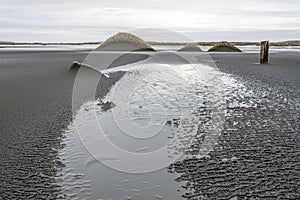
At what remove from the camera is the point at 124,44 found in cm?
5397

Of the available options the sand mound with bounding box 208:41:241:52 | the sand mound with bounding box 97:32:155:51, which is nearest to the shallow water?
the sand mound with bounding box 208:41:241:52

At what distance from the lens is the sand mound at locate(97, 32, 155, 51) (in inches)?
2103

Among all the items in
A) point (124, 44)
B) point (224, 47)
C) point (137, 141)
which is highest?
point (124, 44)

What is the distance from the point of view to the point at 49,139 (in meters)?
A: 6.69

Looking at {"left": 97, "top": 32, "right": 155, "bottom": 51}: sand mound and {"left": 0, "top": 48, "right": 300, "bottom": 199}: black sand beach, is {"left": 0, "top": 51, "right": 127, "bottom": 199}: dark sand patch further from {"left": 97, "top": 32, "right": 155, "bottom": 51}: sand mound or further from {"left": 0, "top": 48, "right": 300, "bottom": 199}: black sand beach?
{"left": 97, "top": 32, "right": 155, "bottom": 51}: sand mound

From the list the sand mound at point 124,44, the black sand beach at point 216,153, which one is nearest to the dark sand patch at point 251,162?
the black sand beach at point 216,153

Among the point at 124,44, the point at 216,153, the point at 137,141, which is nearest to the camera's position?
the point at 216,153

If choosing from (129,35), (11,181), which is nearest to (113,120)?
(11,181)

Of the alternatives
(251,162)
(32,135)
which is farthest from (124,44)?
(251,162)

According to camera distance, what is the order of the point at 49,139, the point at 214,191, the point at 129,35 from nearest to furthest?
the point at 214,191, the point at 49,139, the point at 129,35

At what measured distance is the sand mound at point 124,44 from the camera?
53.4 metres

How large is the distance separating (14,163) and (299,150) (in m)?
4.46

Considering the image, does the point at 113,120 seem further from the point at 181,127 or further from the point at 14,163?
the point at 14,163

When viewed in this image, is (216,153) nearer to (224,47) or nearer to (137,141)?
(137,141)
